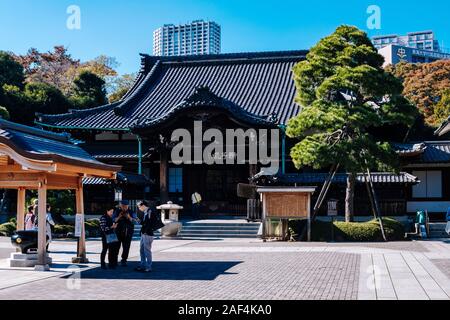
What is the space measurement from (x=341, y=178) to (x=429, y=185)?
6297mm

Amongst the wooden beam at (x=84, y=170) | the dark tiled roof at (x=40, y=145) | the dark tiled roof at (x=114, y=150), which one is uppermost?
the dark tiled roof at (x=114, y=150)

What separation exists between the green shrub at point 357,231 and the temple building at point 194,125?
4.60 m

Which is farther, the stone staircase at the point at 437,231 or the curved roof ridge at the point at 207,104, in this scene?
the curved roof ridge at the point at 207,104

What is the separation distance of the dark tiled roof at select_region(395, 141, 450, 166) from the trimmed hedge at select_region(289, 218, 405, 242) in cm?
622

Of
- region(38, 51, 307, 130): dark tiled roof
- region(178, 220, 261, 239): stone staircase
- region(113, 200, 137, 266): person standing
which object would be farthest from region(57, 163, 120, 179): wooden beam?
region(38, 51, 307, 130): dark tiled roof

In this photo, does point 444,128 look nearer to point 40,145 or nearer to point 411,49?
point 40,145

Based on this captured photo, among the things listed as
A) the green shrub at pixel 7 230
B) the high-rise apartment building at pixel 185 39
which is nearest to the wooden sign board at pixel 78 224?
the green shrub at pixel 7 230

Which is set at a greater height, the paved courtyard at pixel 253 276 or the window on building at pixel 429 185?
the window on building at pixel 429 185

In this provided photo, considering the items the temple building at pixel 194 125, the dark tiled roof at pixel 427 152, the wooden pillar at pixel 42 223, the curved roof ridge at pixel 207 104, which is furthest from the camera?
the temple building at pixel 194 125

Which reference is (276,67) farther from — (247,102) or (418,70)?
(418,70)

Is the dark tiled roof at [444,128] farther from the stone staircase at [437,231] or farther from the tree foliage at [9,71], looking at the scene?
the tree foliage at [9,71]

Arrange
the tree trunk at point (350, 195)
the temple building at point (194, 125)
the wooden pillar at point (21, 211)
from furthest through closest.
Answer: the temple building at point (194, 125) < the tree trunk at point (350, 195) < the wooden pillar at point (21, 211)

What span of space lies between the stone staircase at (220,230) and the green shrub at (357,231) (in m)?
3.33

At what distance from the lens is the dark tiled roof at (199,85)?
32.7 m
